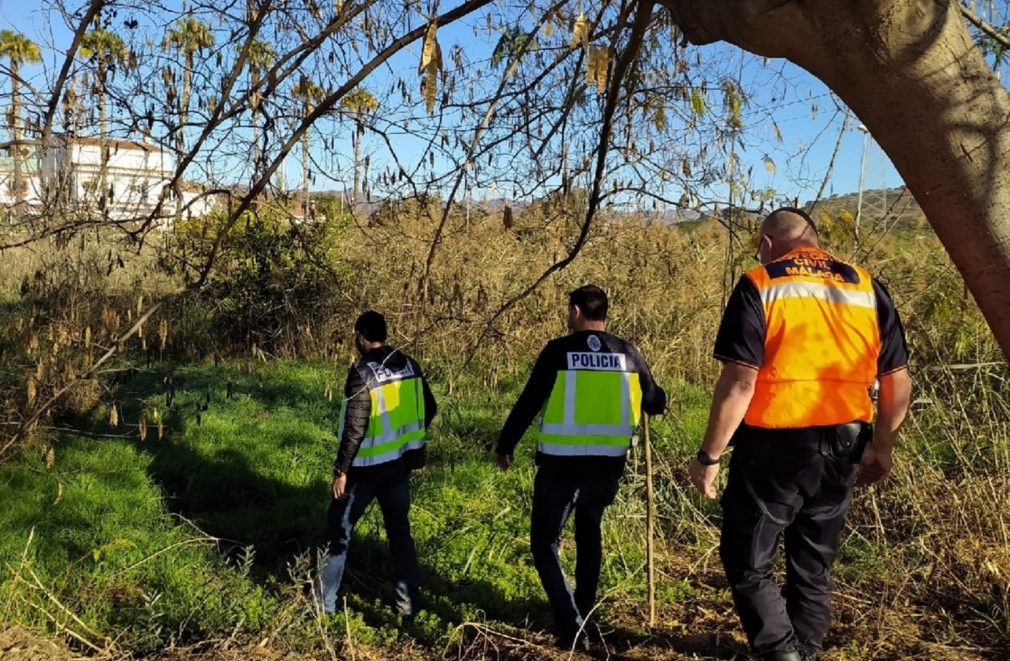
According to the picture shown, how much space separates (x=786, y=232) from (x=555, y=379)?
1.27 meters

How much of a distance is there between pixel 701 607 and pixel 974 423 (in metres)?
2.53

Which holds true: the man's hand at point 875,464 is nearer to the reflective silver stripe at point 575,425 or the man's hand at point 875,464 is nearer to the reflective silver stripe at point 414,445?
the reflective silver stripe at point 575,425

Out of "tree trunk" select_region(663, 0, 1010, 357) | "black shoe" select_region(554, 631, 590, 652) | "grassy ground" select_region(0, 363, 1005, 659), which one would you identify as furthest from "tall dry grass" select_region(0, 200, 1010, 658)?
"tree trunk" select_region(663, 0, 1010, 357)

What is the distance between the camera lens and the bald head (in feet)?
10.3

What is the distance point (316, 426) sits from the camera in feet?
25.8

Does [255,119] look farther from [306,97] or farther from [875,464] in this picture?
[875,464]

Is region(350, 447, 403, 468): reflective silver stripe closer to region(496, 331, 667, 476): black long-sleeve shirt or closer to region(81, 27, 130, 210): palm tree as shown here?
region(496, 331, 667, 476): black long-sleeve shirt

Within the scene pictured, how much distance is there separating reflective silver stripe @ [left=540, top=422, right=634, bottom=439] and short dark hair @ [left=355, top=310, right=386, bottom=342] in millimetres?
1103

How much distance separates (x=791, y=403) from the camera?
2.95 m

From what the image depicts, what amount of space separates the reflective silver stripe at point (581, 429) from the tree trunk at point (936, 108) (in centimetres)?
187

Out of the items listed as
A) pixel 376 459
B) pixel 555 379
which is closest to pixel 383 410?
pixel 376 459

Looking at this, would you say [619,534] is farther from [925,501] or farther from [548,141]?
[548,141]

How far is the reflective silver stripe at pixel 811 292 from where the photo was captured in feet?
9.59

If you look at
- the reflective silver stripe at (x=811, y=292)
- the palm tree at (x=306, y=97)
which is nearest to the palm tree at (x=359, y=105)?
the palm tree at (x=306, y=97)
